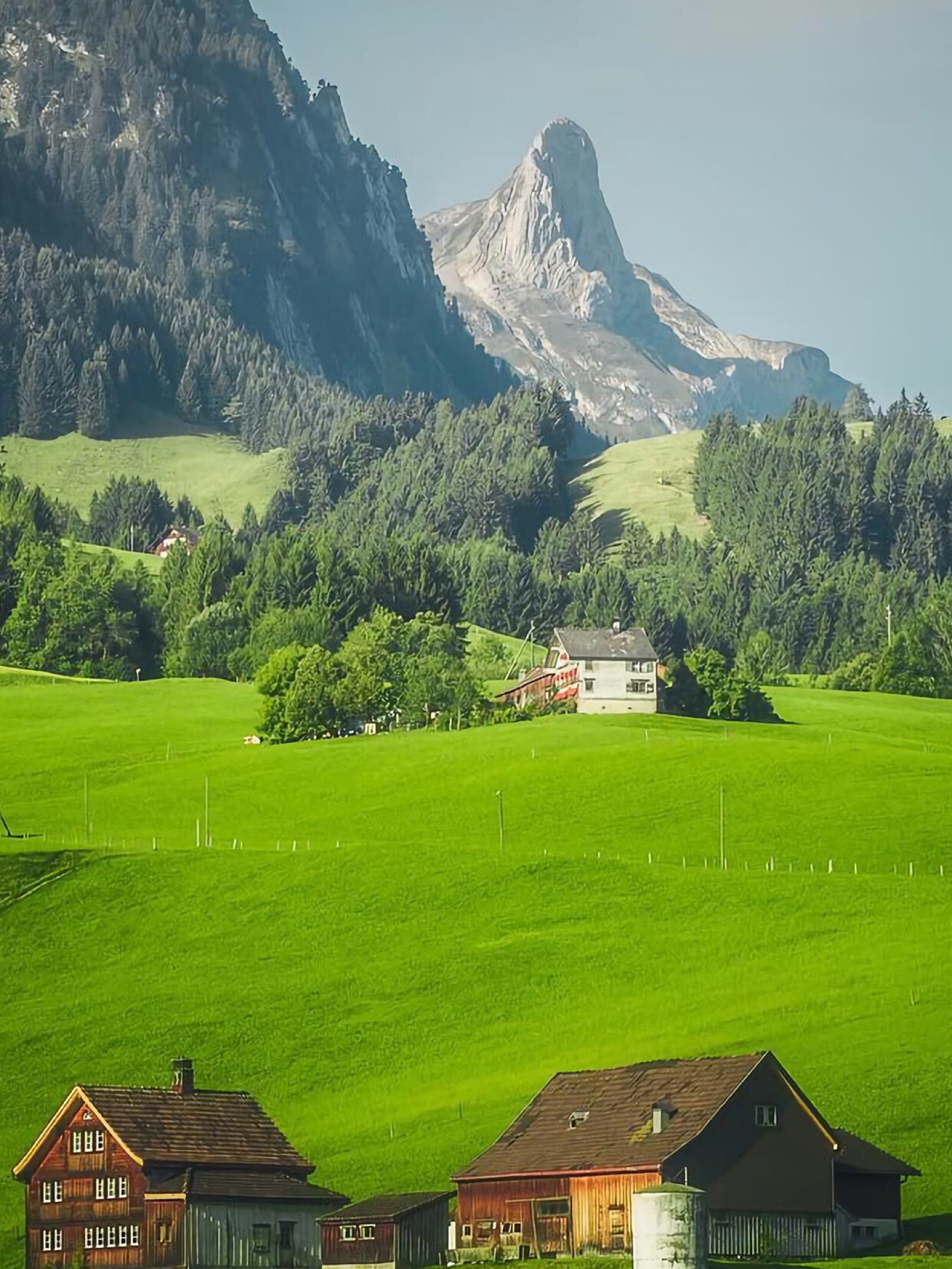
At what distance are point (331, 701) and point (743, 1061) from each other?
339 feet

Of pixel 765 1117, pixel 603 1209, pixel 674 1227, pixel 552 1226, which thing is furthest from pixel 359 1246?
pixel 674 1227

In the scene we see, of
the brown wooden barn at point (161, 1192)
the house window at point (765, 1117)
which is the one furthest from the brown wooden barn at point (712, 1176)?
the brown wooden barn at point (161, 1192)

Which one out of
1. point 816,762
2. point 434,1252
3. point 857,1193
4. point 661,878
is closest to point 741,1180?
point 857,1193

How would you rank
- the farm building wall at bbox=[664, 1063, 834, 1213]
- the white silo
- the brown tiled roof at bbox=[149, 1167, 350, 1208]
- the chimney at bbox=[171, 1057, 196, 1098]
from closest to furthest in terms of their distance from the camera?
the white silo, the farm building wall at bbox=[664, 1063, 834, 1213], the brown tiled roof at bbox=[149, 1167, 350, 1208], the chimney at bbox=[171, 1057, 196, 1098]

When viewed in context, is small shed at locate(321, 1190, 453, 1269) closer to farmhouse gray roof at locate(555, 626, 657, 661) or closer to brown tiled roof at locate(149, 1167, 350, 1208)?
brown tiled roof at locate(149, 1167, 350, 1208)

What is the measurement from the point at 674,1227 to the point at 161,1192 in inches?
805

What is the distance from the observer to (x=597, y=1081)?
70.4 metres

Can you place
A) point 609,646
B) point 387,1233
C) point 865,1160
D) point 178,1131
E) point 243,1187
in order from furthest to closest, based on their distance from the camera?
point 609,646 → point 178,1131 → point 243,1187 → point 865,1160 → point 387,1233

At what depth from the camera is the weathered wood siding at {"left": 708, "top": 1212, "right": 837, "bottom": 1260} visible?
64188 mm

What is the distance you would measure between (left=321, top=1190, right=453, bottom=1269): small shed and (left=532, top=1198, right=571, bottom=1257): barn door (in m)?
2.68

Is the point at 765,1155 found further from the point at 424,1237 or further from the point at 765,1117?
the point at 424,1237

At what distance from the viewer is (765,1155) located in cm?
6612

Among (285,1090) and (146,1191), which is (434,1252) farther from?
(285,1090)

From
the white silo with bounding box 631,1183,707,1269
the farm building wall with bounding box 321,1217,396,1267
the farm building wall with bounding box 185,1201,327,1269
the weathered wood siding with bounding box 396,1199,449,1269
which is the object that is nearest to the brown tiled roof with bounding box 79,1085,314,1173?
the farm building wall with bounding box 185,1201,327,1269
